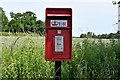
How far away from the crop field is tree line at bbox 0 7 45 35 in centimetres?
59

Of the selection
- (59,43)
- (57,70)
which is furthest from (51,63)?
(59,43)

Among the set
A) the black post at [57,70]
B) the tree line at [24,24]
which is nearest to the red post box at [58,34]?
the black post at [57,70]

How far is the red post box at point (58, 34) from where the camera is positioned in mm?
7203

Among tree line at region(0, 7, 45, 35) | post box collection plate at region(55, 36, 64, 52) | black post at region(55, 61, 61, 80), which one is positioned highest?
tree line at region(0, 7, 45, 35)

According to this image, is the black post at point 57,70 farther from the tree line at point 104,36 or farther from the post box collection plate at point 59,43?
the tree line at point 104,36

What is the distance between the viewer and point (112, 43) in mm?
9086

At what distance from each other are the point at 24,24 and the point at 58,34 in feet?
8.30

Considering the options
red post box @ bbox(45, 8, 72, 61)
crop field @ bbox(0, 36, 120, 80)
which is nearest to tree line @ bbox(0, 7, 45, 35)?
crop field @ bbox(0, 36, 120, 80)

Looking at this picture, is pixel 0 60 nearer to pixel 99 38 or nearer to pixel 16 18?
pixel 16 18

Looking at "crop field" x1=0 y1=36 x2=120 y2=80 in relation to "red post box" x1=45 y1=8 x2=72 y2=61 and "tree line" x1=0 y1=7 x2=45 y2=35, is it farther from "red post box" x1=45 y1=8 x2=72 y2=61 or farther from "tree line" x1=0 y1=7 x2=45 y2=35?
"red post box" x1=45 y1=8 x2=72 y2=61

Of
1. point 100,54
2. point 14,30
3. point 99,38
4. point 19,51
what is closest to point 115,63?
point 100,54

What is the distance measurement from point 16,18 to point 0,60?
1.27 metres

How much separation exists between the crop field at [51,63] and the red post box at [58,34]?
762mm

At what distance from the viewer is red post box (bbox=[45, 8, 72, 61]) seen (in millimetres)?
7203
